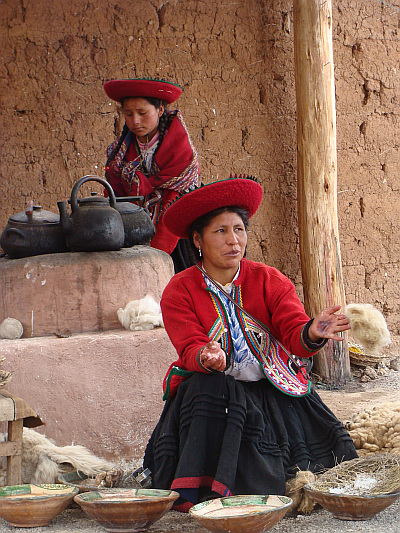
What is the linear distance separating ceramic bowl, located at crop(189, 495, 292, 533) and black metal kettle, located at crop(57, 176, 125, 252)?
1.81 m

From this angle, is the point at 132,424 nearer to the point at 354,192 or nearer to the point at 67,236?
the point at 67,236

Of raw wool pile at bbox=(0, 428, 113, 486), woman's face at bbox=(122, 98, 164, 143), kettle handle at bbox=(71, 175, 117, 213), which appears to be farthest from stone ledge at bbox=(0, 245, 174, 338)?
woman's face at bbox=(122, 98, 164, 143)

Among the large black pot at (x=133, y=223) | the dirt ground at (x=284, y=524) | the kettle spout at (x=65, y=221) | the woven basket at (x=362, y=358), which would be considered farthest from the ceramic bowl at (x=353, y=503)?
the woven basket at (x=362, y=358)

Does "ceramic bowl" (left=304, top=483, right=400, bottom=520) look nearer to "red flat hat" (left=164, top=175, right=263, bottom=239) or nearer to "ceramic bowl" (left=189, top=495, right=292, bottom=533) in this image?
"ceramic bowl" (left=189, top=495, right=292, bottom=533)

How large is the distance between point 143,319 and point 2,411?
1117mm

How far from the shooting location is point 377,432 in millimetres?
3225

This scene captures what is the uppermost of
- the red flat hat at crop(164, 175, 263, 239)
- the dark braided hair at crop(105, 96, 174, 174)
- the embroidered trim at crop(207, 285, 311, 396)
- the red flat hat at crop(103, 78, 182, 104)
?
the red flat hat at crop(103, 78, 182, 104)

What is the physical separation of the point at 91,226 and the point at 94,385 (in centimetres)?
82

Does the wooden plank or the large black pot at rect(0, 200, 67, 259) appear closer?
the wooden plank

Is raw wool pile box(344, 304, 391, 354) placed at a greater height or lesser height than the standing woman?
lesser

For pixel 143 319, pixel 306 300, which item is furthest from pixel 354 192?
pixel 143 319

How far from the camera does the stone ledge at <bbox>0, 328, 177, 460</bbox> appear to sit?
349 centimetres

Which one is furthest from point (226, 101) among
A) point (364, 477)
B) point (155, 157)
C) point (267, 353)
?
point (364, 477)

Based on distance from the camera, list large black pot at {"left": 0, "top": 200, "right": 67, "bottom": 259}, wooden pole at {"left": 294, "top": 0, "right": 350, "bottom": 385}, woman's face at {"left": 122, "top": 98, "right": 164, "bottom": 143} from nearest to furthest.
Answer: large black pot at {"left": 0, "top": 200, "right": 67, "bottom": 259} → woman's face at {"left": 122, "top": 98, "right": 164, "bottom": 143} → wooden pole at {"left": 294, "top": 0, "right": 350, "bottom": 385}
